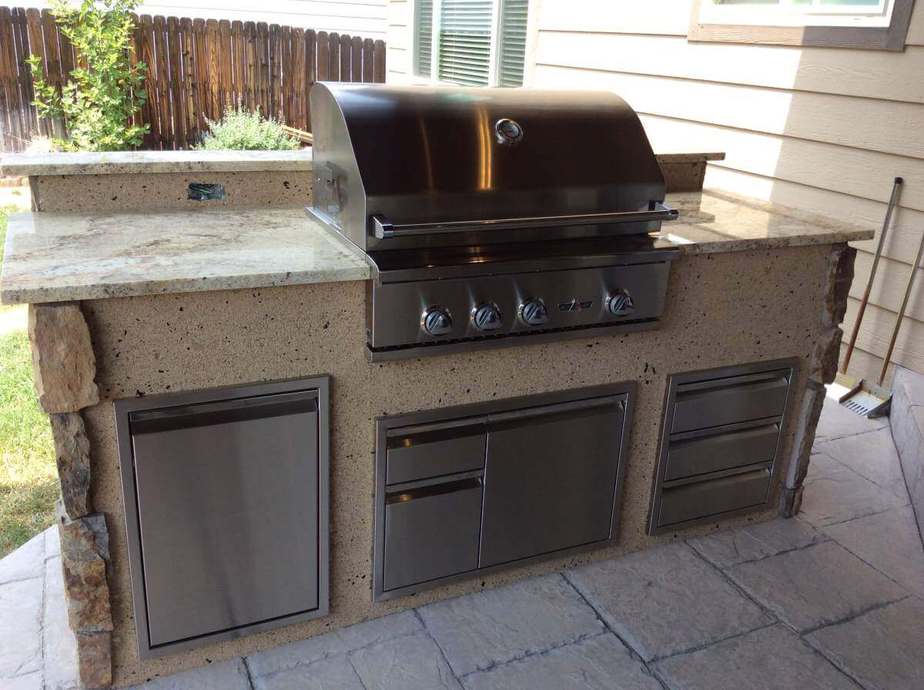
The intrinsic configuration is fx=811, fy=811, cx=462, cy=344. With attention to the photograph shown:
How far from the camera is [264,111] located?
26.5ft

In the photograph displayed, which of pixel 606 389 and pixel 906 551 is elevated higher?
pixel 606 389

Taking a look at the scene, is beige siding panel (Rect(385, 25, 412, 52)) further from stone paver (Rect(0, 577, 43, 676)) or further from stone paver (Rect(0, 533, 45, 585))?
stone paver (Rect(0, 577, 43, 676))

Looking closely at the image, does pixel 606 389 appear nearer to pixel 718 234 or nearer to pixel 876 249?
pixel 718 234

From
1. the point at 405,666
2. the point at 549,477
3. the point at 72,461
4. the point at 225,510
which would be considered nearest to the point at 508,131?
the point at 549,477

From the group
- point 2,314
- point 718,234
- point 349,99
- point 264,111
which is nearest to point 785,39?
point 718,234

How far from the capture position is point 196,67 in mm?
7676

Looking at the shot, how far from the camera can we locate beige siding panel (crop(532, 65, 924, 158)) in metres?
3.28

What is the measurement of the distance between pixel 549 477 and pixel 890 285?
6.68ft

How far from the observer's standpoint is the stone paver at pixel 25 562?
94.7 inches

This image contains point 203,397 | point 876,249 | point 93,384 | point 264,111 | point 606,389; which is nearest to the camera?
point 93,384

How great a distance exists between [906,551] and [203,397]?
7.74 ft

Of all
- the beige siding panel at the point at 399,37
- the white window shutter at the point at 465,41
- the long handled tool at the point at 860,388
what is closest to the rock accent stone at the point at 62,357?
the long handled tool at the point at 860,388

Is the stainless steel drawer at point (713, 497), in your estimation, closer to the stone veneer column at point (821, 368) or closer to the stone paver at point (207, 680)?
the stone veneer column at point (821, 368)

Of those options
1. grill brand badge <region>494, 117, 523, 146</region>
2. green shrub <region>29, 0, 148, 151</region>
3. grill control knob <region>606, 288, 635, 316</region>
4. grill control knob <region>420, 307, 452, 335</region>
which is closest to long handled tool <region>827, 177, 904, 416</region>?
grill control knob <region>606, 288, 635, 316</region>
